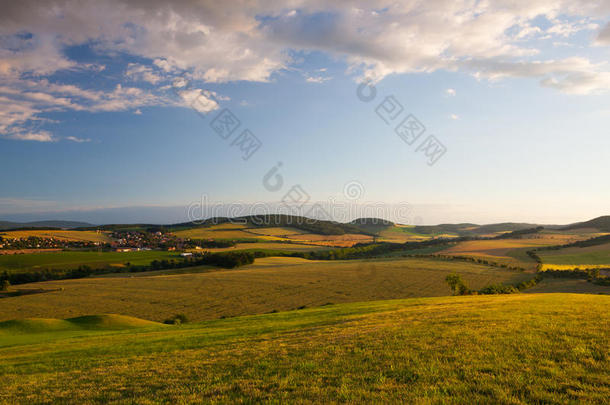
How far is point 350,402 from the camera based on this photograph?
6949 millimetres

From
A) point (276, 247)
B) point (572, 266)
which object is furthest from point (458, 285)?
point (276, 247)

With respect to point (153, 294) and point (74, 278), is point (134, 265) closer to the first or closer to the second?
point (74, 278)

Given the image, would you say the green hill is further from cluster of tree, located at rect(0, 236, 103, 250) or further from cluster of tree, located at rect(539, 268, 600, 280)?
cluster of tree, located at rect(0, 236, 103, 250)

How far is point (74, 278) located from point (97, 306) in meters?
38.1

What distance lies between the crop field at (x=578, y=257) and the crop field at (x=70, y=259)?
11663 cm

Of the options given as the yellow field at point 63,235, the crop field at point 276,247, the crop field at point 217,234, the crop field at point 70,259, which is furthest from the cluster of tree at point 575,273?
the yellow field at point 63,235

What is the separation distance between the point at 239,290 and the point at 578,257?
9087 centimetres

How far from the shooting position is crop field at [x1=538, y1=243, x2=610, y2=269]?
78500 mm

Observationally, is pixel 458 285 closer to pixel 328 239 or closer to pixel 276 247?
pixel 276 247

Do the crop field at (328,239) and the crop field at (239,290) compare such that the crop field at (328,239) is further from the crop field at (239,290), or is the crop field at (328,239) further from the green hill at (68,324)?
the green hill at (68,324)

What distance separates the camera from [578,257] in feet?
284

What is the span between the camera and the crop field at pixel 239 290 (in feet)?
181

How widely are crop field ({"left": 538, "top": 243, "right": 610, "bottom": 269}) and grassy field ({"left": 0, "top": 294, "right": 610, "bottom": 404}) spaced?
83554 millimetres

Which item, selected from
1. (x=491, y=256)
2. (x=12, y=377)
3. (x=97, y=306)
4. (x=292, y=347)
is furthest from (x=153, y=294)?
(x=491, y=256)
